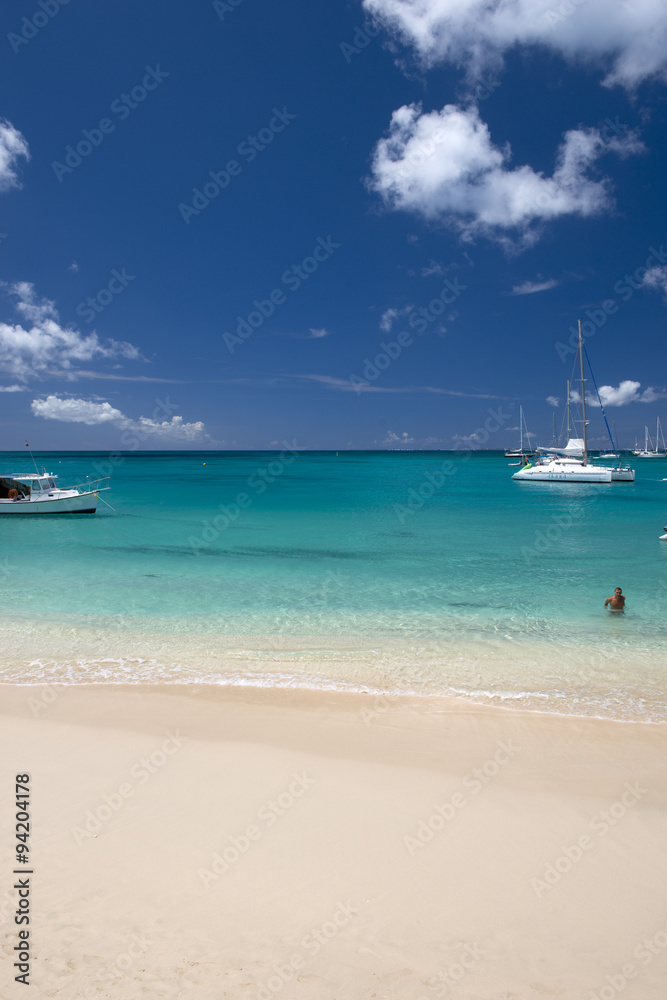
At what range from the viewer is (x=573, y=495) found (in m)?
56.6

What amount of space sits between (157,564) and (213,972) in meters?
20.4

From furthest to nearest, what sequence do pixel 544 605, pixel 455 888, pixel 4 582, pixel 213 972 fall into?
pixel 4 582, pixel 544 605, pixel 455 888, pixel 213 972

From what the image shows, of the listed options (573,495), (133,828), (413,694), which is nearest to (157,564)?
(413,694)

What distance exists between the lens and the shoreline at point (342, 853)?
174 inches

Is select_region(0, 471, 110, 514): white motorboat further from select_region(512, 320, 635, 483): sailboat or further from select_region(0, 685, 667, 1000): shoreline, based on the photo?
select_region(512, 320, 635, 483): sailboat

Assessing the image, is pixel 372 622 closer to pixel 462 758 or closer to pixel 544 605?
pixel 544 605

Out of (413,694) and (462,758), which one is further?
(413,694)

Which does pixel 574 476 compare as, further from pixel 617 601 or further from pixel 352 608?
pixel 352 608

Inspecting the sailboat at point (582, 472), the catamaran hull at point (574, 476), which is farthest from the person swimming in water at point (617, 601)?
the catamaran hull at point (574, 476)

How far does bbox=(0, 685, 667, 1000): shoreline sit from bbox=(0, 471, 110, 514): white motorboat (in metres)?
32.6

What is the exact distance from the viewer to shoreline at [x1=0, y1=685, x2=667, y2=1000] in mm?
4426

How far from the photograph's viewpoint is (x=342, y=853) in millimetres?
5770

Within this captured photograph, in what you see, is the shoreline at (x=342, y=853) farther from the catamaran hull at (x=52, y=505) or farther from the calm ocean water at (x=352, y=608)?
the catamaran hull at (x=52, y=505)

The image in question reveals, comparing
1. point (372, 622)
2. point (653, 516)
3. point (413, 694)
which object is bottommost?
point (413, 694)
